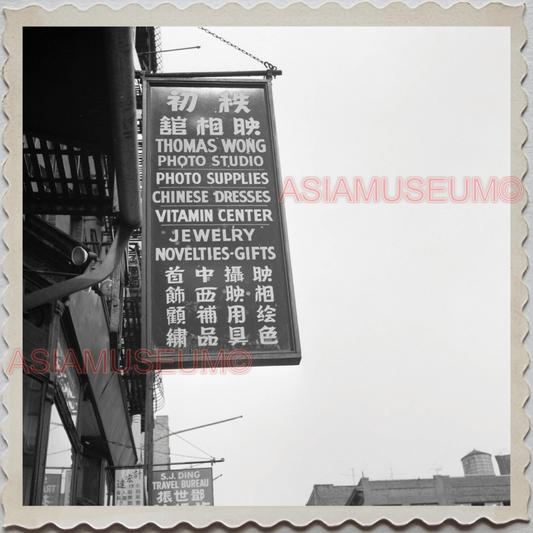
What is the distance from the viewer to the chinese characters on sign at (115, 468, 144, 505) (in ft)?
49.6

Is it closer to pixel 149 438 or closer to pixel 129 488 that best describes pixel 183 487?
pixel 129 488

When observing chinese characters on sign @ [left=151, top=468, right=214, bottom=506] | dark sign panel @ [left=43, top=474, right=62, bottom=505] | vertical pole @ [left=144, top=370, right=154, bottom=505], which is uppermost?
vertical pole @ [left=144, top=370, right=154, bottom=505]

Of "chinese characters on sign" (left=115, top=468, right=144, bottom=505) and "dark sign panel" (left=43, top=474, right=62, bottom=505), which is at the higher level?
"chinese characters on sign" (left=115, top=468, right=144, bottom=505)

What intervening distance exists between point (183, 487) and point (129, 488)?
1046 millimetres

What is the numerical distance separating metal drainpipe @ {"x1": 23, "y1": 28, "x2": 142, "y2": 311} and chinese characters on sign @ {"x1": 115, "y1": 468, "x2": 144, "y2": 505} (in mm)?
8917

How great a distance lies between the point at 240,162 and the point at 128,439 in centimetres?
1214

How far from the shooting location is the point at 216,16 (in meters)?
5.27

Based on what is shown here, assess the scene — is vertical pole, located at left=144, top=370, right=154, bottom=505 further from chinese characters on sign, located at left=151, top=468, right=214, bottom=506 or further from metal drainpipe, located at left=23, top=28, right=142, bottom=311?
metal drainpipe, located at left=23, top=28, right=142, bottom=311

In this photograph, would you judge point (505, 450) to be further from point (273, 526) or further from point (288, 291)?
point (288, 291)

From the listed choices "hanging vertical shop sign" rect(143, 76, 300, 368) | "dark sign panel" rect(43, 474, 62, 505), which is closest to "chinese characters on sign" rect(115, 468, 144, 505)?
"dark sign panel" rect(43, 474, 62, 505)

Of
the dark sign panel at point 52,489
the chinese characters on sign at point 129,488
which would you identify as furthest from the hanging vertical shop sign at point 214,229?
Answer: the chinese characters on sign at point 129,488

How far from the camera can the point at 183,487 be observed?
15.7 m
